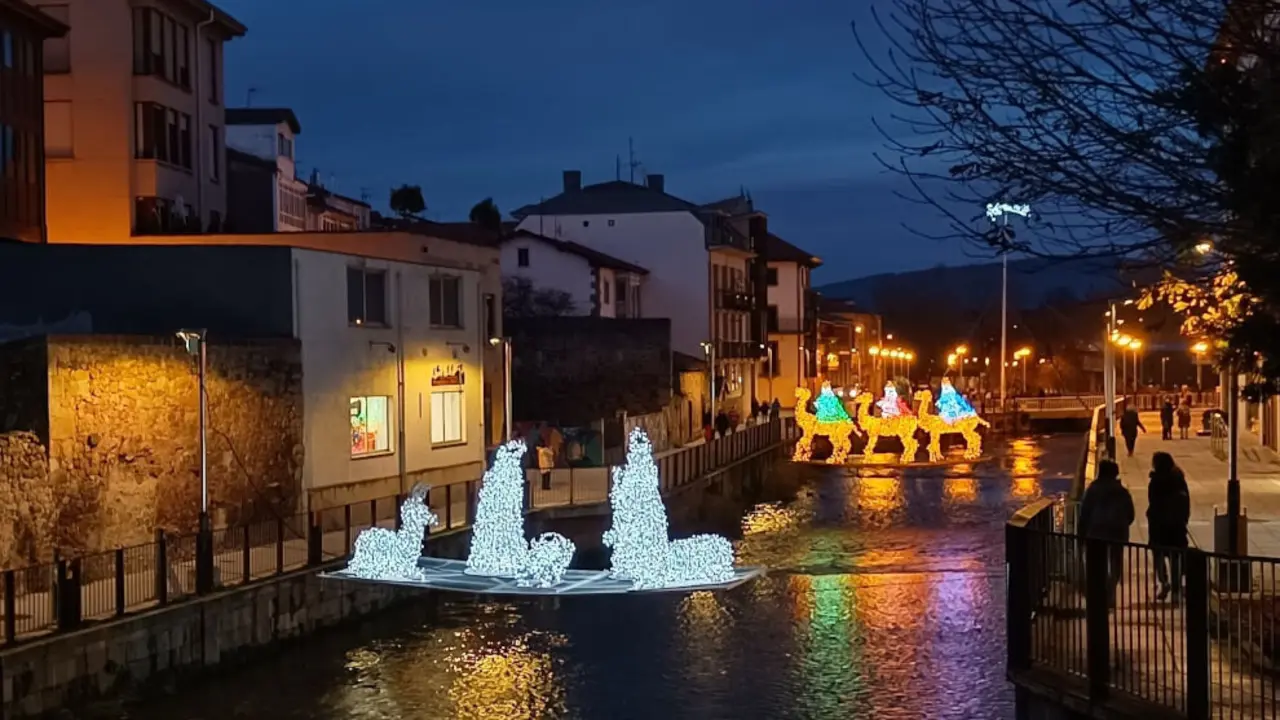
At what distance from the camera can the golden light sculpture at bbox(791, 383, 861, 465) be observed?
58.2 metres

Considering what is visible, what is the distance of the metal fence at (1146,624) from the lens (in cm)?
1101

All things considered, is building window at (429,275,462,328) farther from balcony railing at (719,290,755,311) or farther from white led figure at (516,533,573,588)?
balcony railing at (719,290,755,311)

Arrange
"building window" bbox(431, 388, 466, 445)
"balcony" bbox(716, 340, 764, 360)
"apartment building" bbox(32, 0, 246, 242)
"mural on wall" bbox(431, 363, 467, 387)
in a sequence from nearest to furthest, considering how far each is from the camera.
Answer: "building window" bbox(431, 388, 466, 445) → "mural on wall" bbox(431, 363, 467, 387) → "apartment building" bbox(32, 0, 246, 242) → "balcony" bbox(716, 340, 764, 360)

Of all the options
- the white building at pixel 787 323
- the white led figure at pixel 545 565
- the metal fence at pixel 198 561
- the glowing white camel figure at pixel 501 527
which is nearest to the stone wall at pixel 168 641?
the metal fence at pixel 198 561

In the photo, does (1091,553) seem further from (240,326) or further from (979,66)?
(240,326)

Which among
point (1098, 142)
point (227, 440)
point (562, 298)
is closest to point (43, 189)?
point (227, 440)

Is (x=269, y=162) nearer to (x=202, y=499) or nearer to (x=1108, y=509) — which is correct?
(x=202, y=499)

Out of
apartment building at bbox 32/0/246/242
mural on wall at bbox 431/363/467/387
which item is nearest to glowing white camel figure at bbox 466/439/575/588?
mural on wall at bbox 431/363/467/387

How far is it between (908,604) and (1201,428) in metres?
36.3

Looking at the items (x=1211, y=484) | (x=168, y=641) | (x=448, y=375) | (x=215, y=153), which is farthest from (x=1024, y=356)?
(x=168, y=641)

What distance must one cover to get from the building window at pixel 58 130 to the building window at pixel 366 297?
11.4 m

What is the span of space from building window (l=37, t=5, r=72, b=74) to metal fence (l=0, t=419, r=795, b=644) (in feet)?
51.2

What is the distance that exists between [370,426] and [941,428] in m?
31.6

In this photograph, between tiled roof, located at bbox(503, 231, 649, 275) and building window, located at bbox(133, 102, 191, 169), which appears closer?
building window, located at bbox(133, 102, 191, 169)
